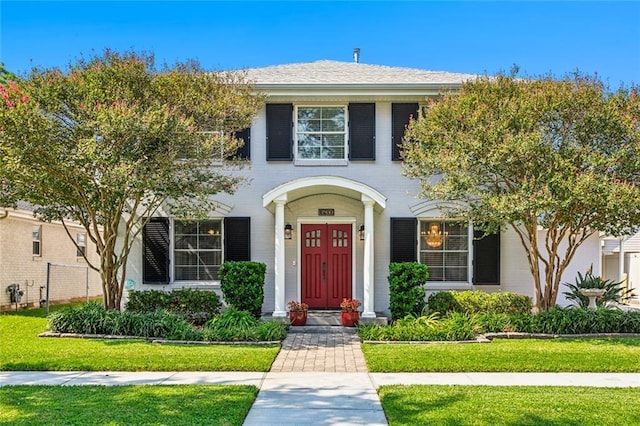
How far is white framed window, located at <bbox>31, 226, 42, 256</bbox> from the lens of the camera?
58.6ft

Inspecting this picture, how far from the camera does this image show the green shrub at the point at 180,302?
40.4ft

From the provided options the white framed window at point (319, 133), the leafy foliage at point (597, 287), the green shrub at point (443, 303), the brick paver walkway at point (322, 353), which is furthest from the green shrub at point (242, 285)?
the leafy foliage at point (597, 287)

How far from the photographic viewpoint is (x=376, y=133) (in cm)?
1344

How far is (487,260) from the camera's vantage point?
522 inches

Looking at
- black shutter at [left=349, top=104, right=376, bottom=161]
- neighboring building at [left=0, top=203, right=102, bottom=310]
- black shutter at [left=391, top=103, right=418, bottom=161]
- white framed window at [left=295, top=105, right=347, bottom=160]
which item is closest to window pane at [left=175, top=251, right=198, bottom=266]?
white framed window at [left=295, top=105, right=347, bottom=160]

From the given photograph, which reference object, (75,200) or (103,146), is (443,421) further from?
(75,200)

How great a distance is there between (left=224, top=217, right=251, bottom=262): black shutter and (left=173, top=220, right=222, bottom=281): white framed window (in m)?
0.30

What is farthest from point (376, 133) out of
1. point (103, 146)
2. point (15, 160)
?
point (15, 160)

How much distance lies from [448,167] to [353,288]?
13.6 feet

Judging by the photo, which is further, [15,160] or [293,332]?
[293,332]

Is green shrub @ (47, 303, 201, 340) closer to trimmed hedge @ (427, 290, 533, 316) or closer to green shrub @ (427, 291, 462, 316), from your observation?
green shrub @ (427, 291, 462, 316)

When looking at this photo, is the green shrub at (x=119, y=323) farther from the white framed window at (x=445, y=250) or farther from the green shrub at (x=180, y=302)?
the white framed window at (x=445, y=250)

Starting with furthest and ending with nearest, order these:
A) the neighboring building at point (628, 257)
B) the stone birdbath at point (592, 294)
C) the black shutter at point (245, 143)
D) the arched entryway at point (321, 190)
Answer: the neighboring building at point (628, 257)
the black shutter at point (245, 143)
the arched entryway at point (321, 190)
the stone birdbath at point (592, 294)

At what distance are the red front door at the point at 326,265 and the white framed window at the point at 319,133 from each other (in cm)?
177
